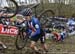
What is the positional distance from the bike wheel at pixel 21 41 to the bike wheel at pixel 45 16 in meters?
0.95

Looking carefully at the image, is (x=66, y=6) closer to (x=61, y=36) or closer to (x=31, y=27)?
(x=61, y=36)

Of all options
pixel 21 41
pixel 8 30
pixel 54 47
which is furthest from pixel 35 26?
pixel 8 30

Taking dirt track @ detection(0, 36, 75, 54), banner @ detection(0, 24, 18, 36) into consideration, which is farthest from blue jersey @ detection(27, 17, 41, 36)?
banner @ detection(0, 24, 18, 36)

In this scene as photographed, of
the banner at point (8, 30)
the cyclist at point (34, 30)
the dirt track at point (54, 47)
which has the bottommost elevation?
the dirt track at point (54, 47)

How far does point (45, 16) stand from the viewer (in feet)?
41.2

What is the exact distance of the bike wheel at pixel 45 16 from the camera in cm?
1238

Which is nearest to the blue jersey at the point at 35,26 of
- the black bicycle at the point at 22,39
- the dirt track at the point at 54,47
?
the black bicycle at the point at 22,39

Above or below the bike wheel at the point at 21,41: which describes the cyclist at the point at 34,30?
above

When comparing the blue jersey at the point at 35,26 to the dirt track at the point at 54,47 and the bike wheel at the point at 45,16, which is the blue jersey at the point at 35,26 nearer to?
the dirt track at the point at 54,47

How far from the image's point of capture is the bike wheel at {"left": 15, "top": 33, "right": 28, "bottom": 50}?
11664 millimetres

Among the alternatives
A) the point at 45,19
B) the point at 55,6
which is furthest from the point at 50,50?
the point at 55,6

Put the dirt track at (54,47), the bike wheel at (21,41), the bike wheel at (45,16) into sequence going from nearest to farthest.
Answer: the dirt track at (54,47), the bike wheel at (21,41), the bike wheel at (45,16)

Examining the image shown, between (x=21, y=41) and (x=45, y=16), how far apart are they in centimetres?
140

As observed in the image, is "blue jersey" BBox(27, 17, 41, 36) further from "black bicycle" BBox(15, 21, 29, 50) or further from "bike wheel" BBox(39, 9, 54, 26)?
"bike wheel" BBox(39, 9, 54, 26)
